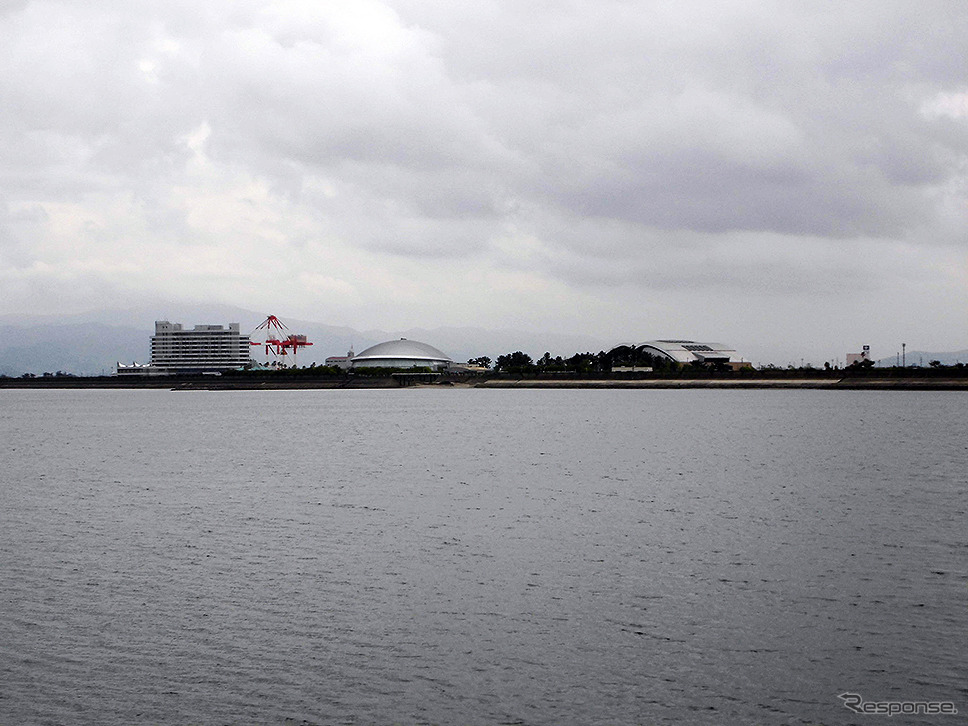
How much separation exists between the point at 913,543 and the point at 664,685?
14.0 m

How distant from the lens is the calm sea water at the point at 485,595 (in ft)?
49.6

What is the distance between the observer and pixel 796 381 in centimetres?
19712

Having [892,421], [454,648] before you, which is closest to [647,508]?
[454,648]

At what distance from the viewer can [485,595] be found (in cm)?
2117

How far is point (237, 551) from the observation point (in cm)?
2661

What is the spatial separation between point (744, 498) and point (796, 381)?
170 meters

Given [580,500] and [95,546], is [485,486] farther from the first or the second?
[95,546]

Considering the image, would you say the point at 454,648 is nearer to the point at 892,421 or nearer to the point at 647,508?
the point at 647,508

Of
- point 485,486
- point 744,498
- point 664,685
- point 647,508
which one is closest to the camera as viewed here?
point 664,685

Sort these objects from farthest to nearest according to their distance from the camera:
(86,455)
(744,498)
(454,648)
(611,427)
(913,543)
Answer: (611,427) < (86,455) < (744,498) < (913,543) < (454,648)

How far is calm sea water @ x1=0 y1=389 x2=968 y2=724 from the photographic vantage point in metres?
15.1

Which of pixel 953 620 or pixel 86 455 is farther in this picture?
pixel 86 455

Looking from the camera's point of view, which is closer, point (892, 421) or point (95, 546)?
point (95, 546)

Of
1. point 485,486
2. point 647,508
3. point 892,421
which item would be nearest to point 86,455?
point 485,486
